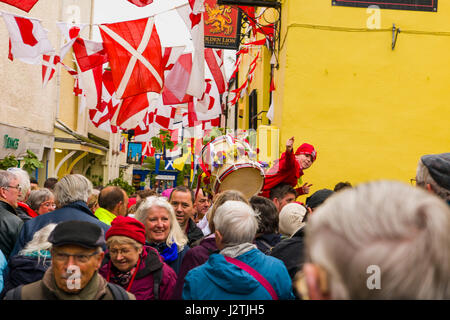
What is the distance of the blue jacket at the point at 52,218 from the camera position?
13.0ft

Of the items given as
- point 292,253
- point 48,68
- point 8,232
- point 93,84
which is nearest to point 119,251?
point 292,253

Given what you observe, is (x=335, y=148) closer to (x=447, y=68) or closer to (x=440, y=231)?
(x=447, y=68)

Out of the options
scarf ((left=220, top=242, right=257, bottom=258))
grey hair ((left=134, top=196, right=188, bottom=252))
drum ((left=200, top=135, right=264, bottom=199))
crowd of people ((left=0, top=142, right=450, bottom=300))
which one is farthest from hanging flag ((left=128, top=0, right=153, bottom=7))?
scarf ((left=220, top=242, right=257, bottom=258))

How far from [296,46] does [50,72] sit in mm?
4870

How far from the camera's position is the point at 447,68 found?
10227mm

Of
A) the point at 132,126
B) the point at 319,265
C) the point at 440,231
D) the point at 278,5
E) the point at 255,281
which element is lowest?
the point at 255,281

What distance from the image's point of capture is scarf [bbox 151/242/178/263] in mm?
4297

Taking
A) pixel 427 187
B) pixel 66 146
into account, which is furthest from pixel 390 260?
pixel 66 146

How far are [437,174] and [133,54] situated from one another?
5.72 metres

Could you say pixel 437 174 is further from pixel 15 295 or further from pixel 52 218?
pixel 52 218

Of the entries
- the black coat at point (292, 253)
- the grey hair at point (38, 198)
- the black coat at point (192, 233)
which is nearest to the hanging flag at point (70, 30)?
the grey hair at point (38, 198)

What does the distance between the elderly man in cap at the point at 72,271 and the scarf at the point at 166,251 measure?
1717 millimetres

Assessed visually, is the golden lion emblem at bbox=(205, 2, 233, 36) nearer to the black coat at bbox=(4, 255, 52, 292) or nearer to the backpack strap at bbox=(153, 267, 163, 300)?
the backpack strap at bbox=(153, 267, 163, 300)

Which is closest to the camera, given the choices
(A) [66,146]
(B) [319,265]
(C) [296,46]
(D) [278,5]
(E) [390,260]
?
(E) [390,260]
